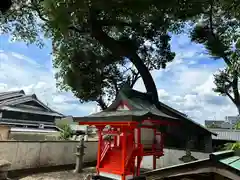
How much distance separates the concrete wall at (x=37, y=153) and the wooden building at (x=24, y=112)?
8657 mm

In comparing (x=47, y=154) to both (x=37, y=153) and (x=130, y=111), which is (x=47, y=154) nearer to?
(x=37, y=153)

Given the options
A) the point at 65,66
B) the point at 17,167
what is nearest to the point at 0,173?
the point at 17,167

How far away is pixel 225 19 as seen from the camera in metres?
14.8

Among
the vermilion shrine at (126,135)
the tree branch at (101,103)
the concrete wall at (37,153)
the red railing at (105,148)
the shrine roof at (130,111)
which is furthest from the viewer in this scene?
the tree branch at (101,103)

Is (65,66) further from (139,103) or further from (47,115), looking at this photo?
(139,103)

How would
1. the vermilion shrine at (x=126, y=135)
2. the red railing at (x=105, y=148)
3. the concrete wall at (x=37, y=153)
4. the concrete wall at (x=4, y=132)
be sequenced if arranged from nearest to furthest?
the vermilion shrine at (x=126, y=135) → the red railing at (x=105, y=148) → the concrete wall at (x=37, y=153) → the concrete wall at (x=4, y=132)

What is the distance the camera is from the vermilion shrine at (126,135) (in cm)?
943

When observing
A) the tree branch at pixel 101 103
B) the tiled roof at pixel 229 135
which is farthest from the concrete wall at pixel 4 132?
the tiled roof at pixel 229 135

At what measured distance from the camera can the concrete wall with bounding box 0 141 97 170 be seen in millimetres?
10695

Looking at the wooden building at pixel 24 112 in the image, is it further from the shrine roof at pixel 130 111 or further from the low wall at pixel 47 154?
the shrine roof at pixel 130 111

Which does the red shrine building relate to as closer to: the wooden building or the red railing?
the red railing

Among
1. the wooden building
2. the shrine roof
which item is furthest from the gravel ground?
the wooden building

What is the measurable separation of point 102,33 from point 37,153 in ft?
26.4

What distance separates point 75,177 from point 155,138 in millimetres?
4274
